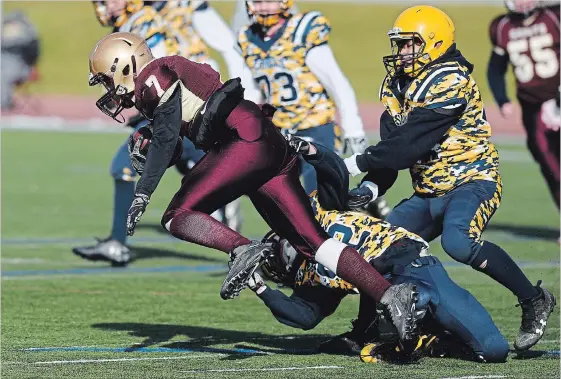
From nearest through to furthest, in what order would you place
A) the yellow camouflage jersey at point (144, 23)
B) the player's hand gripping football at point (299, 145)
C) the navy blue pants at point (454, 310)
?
the navy blue pants at point (454, 310)
the player's hand gripping football at point (299, 145)
the yellow camouflage jersey at point (144, 23)

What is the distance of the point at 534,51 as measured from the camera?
36.4 feet

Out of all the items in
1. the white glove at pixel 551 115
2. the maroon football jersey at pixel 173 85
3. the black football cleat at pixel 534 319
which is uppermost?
the maroon football jersey at pixel 173 85

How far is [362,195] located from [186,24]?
413 centimetres

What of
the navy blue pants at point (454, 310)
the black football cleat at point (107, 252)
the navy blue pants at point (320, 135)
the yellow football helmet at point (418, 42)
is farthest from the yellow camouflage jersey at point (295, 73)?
the navy blue pants at point (454, 310)

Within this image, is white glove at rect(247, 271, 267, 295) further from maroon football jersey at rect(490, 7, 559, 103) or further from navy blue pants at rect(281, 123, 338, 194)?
maroon football jersey at rect(490, 7, 559, 103)

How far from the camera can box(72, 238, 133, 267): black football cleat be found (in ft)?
29.5

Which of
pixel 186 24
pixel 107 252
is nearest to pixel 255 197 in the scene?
pixel 107 252

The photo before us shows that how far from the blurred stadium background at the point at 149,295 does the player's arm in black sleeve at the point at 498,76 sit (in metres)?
1.20

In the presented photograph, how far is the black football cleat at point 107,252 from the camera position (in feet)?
29.5

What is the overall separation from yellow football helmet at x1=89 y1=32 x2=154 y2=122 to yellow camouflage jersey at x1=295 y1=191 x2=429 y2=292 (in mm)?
1098

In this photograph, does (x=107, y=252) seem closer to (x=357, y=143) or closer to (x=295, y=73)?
(x=295, y=73)

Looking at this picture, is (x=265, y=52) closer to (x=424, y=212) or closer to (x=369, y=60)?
(x=424, y=212)

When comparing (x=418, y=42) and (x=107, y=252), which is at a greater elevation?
(x=418, y=42)

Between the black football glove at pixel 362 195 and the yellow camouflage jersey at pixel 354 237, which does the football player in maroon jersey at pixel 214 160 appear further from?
the black football glove at pixel 362 195
